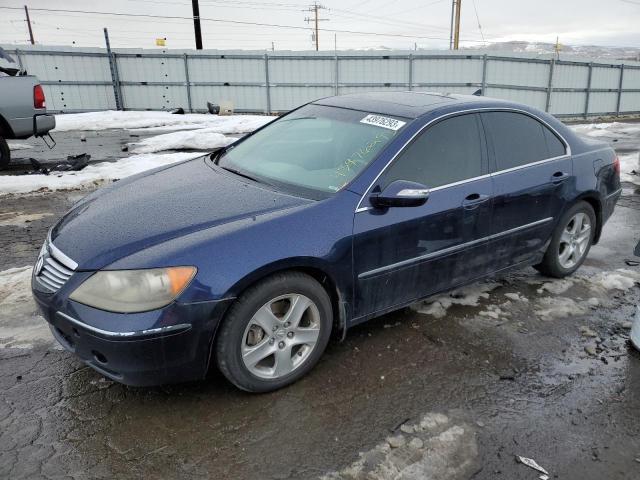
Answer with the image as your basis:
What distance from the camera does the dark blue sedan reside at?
2.58m

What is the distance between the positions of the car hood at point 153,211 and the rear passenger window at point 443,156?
723 mm

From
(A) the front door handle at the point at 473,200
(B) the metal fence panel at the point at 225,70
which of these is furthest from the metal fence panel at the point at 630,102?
(A) the front door handle at the point at 473,200

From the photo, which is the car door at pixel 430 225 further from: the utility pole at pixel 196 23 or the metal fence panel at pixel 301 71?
the utility pole at pixel 196 23

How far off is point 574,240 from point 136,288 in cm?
373

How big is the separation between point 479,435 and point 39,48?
1991 centimetres

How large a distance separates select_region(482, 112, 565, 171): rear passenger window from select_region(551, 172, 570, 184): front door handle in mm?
156

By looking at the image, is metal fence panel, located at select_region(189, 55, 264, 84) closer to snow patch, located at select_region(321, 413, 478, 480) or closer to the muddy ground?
the muddy ground

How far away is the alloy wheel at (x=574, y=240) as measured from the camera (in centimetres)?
452

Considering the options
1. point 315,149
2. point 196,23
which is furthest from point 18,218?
point 196,23

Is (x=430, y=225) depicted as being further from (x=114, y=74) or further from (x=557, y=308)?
(x=114, y=74)

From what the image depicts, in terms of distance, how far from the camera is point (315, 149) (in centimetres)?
365

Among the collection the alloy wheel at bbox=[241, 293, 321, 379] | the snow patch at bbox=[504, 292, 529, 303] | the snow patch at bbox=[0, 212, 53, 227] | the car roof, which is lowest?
the snow patch at bbox=[504, 292, 529, 303]

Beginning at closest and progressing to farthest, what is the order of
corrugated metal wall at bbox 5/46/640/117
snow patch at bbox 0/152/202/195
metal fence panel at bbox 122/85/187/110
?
snow patch at bbox 0/152/202/195 → corrugated metal wall at bbox 5/46/640/117 → metal fence panel at bbox 122/85/187/110

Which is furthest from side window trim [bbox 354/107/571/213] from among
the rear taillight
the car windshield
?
the rear taillight
